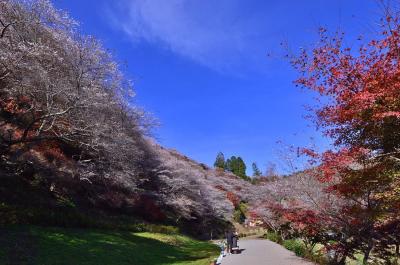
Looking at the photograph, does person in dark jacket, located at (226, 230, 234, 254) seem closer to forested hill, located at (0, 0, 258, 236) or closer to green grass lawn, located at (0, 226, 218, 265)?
green grass lawn, located at (0, 226, 218, 265)

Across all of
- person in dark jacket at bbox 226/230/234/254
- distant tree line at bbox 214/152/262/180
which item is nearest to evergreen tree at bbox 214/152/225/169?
distant tree line at bbox 214/152/262/180

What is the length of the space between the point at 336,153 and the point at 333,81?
1927 millimetres

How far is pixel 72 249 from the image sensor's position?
45.2 feet

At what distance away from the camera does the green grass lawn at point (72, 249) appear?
37.7ft

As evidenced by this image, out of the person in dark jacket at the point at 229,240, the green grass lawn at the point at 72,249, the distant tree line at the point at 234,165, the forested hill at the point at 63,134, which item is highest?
the distant tree line at the point at 234,165

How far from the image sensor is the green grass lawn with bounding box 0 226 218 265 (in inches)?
452

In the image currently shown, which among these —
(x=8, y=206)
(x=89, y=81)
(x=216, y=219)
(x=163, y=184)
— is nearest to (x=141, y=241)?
(x=8, y=206)

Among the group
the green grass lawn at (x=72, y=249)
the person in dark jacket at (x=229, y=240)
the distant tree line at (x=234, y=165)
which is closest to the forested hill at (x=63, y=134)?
the green grass lawn at (x=72, y=249)

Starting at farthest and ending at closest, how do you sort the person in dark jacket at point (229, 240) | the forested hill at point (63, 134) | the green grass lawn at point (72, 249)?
the person in dark jacket at point (229, 240) < the forested hill at point (63, 134) < the green grass lawn at point (72, 249)

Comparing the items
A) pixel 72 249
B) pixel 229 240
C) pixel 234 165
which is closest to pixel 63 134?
pixel 72 249

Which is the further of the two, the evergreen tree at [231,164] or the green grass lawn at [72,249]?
the evergreen tree at [231,164]

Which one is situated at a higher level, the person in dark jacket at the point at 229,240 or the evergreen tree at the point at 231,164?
the evergreen tree at the point at 231,164

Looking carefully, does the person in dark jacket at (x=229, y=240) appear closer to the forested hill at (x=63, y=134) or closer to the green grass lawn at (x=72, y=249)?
the green grass lawn at (x=72, y=249)

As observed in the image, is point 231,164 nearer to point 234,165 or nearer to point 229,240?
point 234,165
